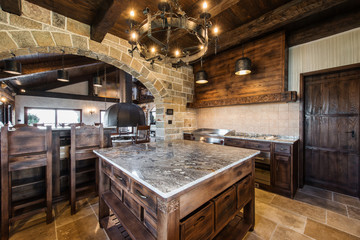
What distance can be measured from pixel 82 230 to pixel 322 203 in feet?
11.3

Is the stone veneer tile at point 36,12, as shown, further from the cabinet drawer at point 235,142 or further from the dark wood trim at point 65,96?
the dark wood trim at point 65,96

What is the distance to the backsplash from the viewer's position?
291 cm

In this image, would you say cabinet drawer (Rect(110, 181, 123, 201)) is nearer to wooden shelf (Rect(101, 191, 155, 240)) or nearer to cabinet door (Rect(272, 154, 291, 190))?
wooden shelf (Rect(101, 191, 155, 240))

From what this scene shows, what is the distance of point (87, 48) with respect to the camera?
7.47ft

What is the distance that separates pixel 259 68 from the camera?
10.1 ft

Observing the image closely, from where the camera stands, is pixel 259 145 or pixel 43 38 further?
pixel 259 145

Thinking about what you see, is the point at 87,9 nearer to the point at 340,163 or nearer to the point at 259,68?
the point at 259,68

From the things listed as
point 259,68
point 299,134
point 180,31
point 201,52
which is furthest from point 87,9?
point 299,134

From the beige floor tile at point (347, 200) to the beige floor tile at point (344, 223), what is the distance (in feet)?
1.78

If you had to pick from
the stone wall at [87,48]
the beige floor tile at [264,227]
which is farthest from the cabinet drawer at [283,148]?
the stone wall at [87,48]

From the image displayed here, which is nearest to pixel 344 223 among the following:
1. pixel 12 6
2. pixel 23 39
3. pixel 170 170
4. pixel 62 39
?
pixel 170 170

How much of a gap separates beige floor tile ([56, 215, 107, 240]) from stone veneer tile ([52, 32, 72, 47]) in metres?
2.42

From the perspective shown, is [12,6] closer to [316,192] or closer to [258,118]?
[258,118]

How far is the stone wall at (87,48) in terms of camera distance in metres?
1.76
